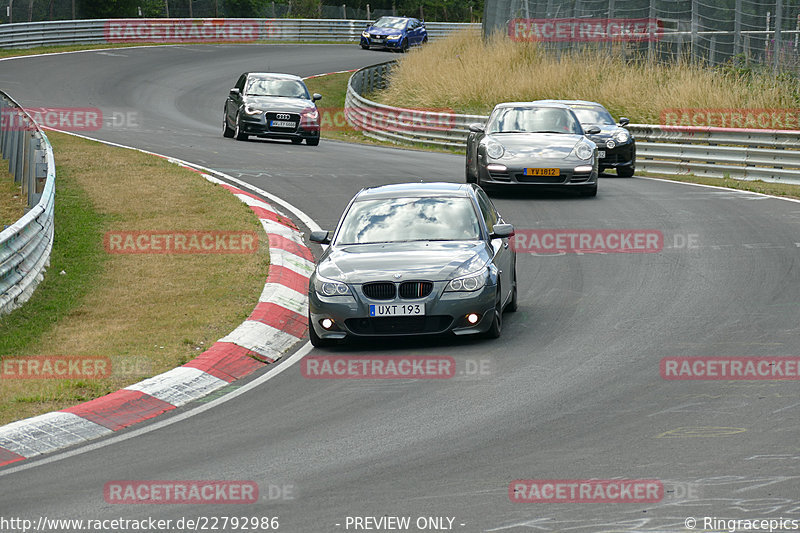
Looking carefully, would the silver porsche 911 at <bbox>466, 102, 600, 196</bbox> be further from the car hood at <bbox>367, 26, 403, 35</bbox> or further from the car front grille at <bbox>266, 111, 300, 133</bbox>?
the car hood at <bbox>367, 26, 403, 35</bbox>

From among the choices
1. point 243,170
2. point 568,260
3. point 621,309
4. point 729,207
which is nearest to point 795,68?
point 729,207

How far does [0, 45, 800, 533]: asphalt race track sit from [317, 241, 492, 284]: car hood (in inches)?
25.2

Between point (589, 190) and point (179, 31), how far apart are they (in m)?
44.9

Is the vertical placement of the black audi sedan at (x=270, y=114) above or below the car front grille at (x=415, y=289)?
below

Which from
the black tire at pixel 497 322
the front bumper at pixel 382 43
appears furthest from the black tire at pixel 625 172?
the front bumper at pixel 382 43

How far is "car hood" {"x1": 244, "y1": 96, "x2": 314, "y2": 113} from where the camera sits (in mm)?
29531

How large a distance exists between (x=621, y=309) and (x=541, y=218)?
5.85 meters

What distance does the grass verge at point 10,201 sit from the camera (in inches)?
670

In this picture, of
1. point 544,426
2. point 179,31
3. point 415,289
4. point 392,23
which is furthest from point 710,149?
point 392,23

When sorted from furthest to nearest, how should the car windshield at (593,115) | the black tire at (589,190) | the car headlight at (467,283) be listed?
the car windshield at (593,115) → the black tire at (589,190) → the car headlight at (467,283)

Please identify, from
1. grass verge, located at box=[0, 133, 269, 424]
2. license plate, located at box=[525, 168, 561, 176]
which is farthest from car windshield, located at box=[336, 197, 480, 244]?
license plate, located at box=[525, 168, 561, 176]

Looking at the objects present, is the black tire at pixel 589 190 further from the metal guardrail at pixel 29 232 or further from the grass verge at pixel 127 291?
the metal guardrail at pixel 29 232

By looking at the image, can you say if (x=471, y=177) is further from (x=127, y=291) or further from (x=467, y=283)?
(x=467, y=283)

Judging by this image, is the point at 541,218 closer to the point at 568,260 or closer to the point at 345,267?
the point at 568,260
